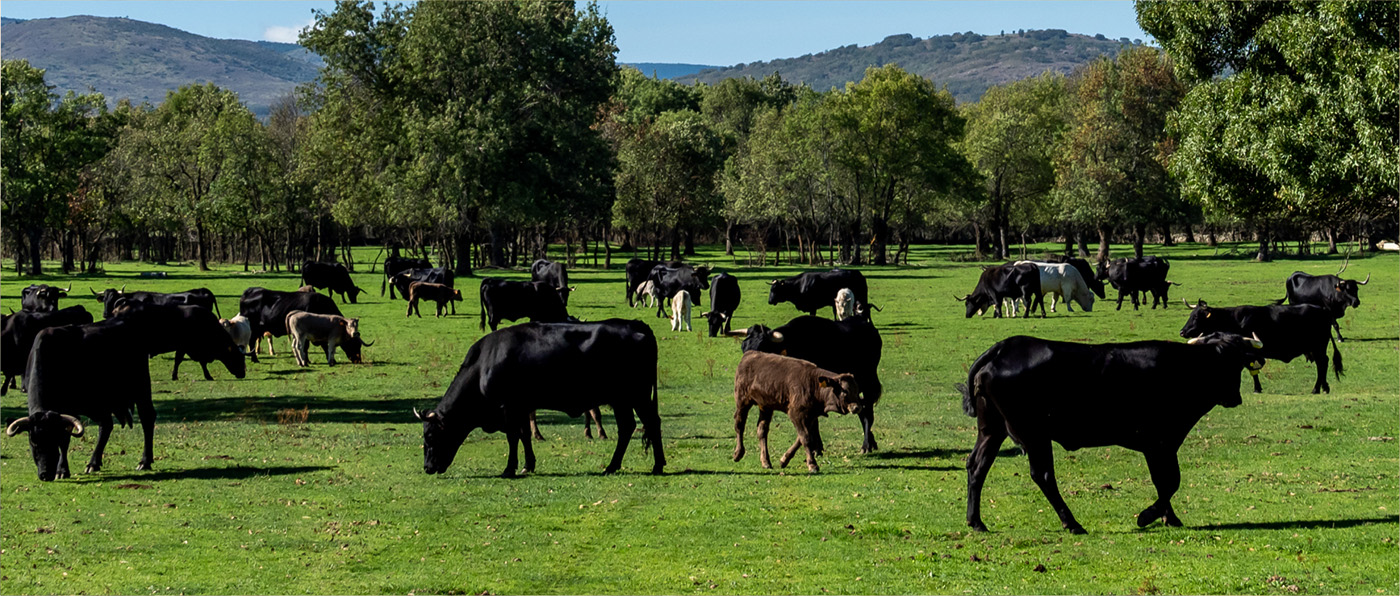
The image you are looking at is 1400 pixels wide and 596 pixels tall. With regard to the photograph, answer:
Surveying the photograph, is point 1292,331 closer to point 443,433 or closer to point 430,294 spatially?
point 443,433

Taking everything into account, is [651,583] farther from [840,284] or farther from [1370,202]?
[840,284]

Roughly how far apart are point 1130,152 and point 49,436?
7641 centimetres

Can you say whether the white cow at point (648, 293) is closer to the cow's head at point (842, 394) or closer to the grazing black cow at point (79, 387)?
the grazing black cow at point (79, 387)

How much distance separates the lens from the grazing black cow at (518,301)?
35.4 meters

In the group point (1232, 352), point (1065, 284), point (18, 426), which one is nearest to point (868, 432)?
point (1232, 352)

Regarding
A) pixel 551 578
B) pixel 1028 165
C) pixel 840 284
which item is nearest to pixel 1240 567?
pixel 551 578

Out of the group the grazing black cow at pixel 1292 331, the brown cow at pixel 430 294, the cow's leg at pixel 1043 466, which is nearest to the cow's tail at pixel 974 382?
the cow's leg at pixel 1043 466

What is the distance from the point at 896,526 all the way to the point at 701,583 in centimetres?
244

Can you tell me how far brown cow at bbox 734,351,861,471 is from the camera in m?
14.0

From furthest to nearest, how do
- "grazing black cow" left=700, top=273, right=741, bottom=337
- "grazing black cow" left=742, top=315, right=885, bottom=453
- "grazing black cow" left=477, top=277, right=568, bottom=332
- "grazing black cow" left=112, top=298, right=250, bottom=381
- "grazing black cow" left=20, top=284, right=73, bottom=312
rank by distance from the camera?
"grazing black cow" left=700, top=273, right=741, bottom=337, "grazing black cow" left=20, top=284, right=73, bottom=312, "grazing black cow" left=477, top=277, right=568, bottom=332, "grazing black cow" left=112, top=298, right=250, bottom=381, "grazing black cow" left=742, top=315, right=885, bottom=453

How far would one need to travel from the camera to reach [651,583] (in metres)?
10.1

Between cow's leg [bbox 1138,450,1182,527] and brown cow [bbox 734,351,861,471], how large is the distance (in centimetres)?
338

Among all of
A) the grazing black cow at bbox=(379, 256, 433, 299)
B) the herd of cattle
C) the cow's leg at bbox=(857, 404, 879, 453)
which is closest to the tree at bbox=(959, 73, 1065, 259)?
the grazing black cow at bbox=(379, 256, 433, 299)

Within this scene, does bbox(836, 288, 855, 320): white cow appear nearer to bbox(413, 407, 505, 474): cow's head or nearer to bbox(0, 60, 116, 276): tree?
bbox(413, 407, 505, 474): cow's head
